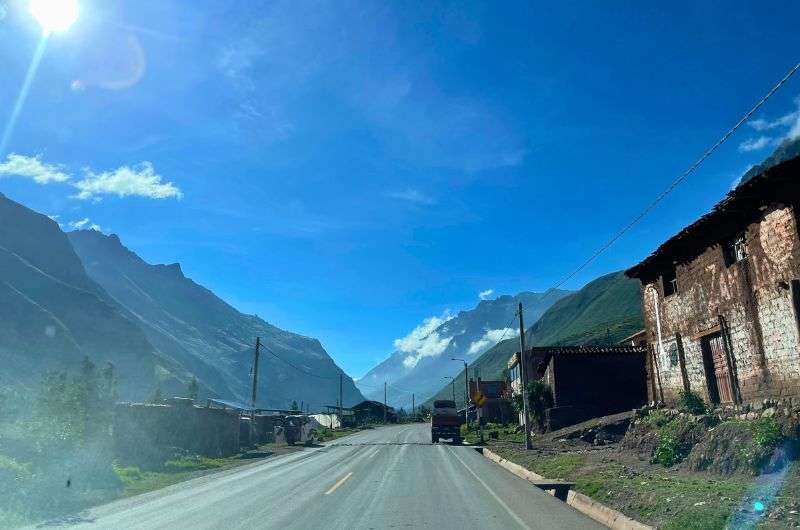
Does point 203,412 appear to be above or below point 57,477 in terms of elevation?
above

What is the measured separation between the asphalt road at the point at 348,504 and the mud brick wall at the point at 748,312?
25.1ft

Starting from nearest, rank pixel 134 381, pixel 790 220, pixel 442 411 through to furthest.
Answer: pixel 790 220, pixel 442 411, pixel 134 381

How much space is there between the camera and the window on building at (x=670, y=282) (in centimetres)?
2277

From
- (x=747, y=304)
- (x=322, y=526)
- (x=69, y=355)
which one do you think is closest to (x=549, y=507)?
(x=322, y=526)

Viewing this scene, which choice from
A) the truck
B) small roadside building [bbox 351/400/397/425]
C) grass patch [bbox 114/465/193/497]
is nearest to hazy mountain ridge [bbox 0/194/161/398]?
small roadside building [bbox 351/400/397/425]

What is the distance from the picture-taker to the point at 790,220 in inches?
599

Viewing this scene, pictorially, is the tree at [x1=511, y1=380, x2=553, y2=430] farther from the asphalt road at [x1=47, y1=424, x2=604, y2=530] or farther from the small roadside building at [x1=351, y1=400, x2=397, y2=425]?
the small roadside building at [x1=351, y1=400, x2=397, y2=425]

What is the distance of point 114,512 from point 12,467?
355cm

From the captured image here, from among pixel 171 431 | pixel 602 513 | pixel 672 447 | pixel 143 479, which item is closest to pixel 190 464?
pixel 171 431

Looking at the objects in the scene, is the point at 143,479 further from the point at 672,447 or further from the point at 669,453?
the point at 672,447

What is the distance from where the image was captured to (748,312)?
1723cm

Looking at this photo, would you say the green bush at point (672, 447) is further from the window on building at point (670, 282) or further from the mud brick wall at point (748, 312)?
the window on building at point (670, 282)

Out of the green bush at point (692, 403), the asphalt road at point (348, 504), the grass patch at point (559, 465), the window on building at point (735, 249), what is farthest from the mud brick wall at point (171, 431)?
the window on building at point (735, 249)

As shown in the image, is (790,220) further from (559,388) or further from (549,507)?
(559,388)
